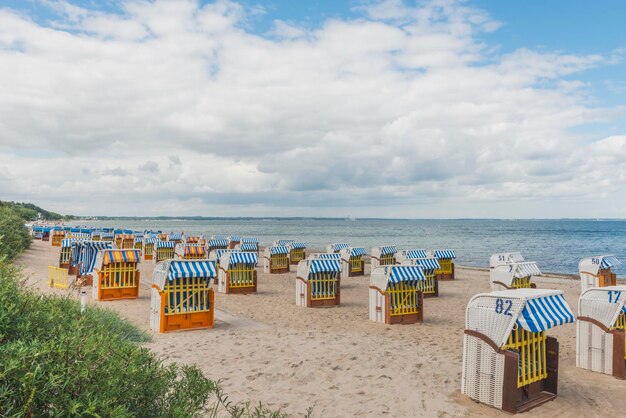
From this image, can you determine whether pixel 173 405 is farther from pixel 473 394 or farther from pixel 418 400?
pixel 473 394

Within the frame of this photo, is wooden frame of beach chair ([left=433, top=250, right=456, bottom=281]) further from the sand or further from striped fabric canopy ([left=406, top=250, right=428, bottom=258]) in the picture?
the sand

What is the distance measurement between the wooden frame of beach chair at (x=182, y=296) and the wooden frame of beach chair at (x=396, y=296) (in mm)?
4894

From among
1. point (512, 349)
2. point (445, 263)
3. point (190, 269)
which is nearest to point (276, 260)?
point (445, 263)

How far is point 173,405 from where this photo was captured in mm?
3379

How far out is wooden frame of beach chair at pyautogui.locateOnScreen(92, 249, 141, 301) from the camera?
53.0ft

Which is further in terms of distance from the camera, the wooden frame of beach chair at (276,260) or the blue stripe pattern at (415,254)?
the wooden frame of beach chair at (276,260)

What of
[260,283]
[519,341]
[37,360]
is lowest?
[260,283]

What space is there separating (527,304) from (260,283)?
17219mm

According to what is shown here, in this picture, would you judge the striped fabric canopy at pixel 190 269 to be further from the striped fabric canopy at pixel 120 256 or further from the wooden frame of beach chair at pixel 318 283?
the striped fabric canopy at pixel 120 256

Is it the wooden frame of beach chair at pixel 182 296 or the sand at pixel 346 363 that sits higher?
the wooden frame of beach chair at pixel 182 296

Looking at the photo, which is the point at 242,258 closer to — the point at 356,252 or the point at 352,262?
the point at 352,262

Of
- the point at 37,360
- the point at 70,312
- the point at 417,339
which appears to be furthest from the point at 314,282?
the point at 37,360

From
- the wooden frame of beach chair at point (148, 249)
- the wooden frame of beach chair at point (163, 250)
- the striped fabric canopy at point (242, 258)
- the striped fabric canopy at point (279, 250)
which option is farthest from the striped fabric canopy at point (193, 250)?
the wooden frame of beach chair at point (148, 249)

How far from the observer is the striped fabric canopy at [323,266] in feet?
52.0
